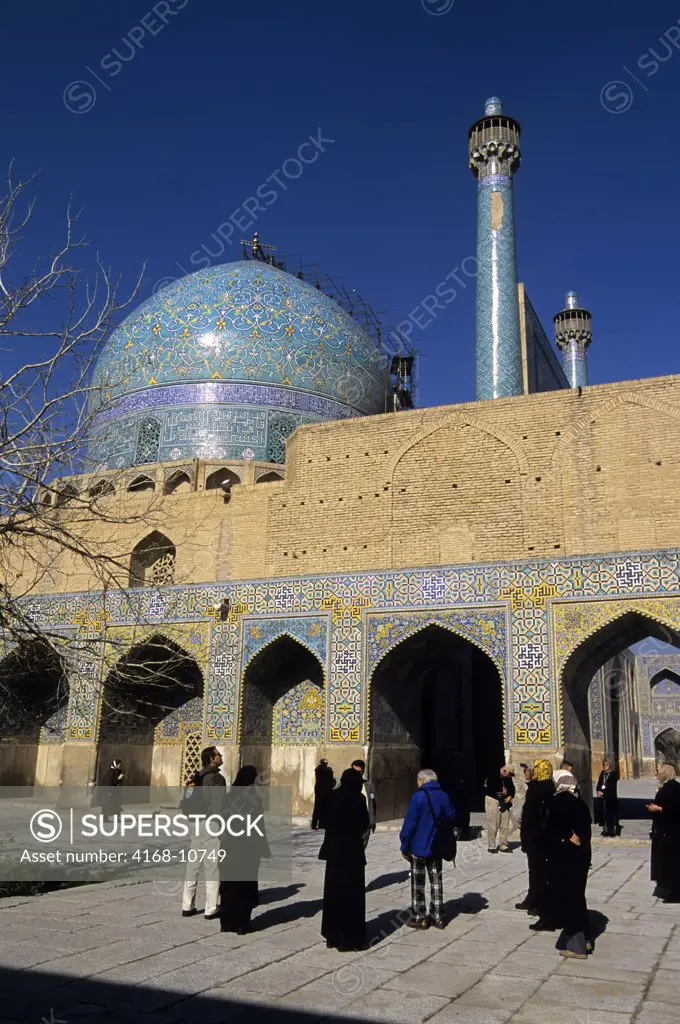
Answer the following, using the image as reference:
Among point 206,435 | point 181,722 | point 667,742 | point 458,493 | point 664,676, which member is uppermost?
point 206,435

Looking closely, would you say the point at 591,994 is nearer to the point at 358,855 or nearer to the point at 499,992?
the point at 499,992

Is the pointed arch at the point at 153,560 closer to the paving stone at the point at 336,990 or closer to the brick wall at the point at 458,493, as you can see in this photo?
the brick wall at the point at 458,493

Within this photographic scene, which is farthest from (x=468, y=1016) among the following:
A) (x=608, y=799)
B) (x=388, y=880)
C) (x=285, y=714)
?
(x=285, y=714)

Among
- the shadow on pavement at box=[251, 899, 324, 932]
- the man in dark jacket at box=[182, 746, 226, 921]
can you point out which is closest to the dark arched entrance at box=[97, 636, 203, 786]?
the shadow on pavement at box=[251, 899, 324, 932]

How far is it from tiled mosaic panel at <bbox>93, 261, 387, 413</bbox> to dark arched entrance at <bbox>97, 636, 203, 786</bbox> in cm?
690

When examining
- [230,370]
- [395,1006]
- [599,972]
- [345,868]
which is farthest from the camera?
[230,370]

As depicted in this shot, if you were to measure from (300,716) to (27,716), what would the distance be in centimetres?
554

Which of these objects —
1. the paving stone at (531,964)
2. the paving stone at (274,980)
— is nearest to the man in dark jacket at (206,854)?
the paving stone at (274,980)

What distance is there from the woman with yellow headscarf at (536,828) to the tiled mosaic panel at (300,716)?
7726mm

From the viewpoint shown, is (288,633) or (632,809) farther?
(632,809)

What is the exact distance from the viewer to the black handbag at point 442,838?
16.8 feet

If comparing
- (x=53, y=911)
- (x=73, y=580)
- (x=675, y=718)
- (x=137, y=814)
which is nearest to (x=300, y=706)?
(x=137, y=814)

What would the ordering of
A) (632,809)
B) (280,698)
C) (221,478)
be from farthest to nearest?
(221,478) < (632,809) < (280,698)

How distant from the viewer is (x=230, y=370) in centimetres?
1892
